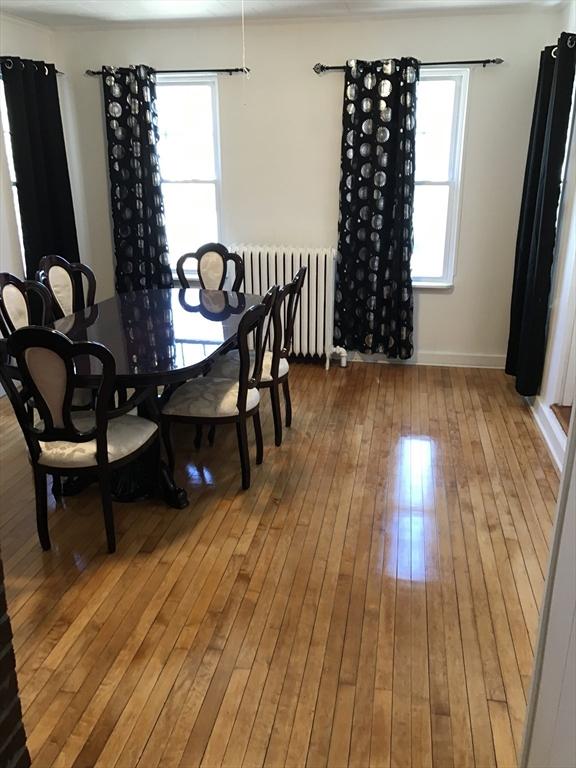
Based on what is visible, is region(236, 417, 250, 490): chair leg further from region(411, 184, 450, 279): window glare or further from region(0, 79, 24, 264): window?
region(0, 79, 24, 264): window

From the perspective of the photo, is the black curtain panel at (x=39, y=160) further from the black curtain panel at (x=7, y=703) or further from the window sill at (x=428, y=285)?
the black curtain panel at (x=7, y=703)

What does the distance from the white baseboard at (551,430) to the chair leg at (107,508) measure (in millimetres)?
2359

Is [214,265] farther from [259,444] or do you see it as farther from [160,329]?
[259,444]

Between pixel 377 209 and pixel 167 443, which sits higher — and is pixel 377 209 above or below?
above

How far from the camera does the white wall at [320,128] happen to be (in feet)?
14.4

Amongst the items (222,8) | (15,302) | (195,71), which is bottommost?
(15,302)

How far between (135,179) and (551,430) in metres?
3.77

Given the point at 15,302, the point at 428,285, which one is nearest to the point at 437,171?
the point at 428,285

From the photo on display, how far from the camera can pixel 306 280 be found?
4910 mm

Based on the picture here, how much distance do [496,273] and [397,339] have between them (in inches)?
37.3

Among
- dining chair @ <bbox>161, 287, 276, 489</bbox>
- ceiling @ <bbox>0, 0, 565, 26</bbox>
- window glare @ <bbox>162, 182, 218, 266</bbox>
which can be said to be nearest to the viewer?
dining chair @ <bbox>161, 287, 276, 489</bbox>

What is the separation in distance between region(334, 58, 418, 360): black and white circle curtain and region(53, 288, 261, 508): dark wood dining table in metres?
1.25

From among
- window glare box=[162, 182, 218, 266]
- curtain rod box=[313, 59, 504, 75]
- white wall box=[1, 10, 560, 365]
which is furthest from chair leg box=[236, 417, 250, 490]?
curtain rod box=[313, 59, 504, 75]

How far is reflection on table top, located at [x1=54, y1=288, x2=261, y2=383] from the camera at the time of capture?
2635 mm
